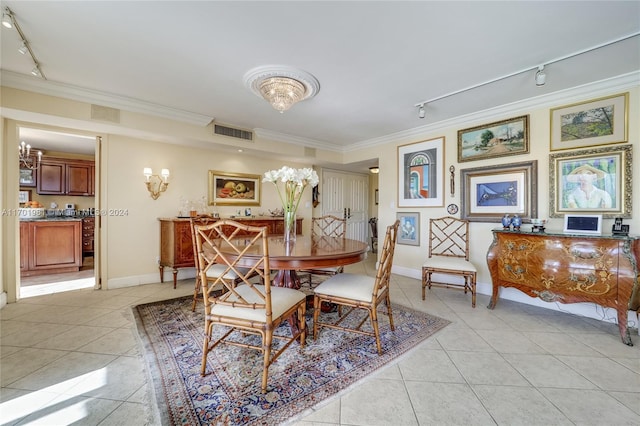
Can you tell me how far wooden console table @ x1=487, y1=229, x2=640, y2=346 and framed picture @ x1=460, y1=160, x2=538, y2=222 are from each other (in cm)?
58

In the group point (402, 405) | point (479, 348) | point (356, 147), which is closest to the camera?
point (402, 405)

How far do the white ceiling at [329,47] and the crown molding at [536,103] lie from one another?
0.33 ft

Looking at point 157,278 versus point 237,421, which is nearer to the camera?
point 237,421

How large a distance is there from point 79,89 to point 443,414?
4.34m

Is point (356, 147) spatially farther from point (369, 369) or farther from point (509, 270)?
point (369, 369)

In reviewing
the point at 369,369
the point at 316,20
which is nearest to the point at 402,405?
the point at 369,369

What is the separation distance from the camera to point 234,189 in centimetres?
453

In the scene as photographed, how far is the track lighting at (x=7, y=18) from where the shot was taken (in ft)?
5.58

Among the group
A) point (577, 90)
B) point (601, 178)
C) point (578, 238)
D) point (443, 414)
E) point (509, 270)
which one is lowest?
point (443, 414)

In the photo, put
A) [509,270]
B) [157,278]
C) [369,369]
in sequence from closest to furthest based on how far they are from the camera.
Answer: [369,369] → [509,270] → [157,278]

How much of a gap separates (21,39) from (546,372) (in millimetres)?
4622

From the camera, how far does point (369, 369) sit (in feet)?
5.74

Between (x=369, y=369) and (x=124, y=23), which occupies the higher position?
(x=124, y=23)

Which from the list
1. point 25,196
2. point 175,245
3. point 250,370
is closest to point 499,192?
point 250,370
